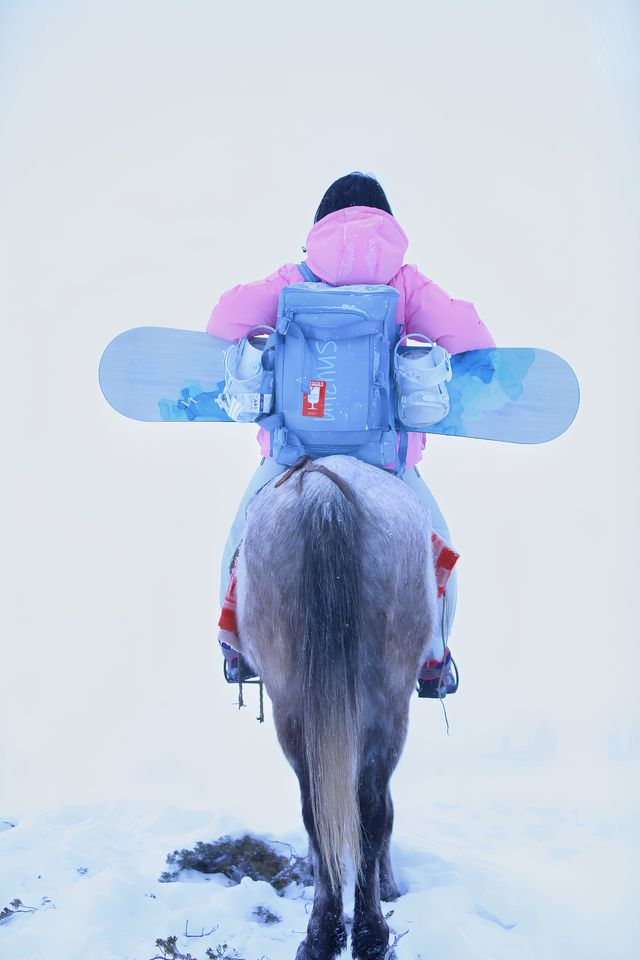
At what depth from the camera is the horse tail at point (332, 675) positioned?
1.49 m

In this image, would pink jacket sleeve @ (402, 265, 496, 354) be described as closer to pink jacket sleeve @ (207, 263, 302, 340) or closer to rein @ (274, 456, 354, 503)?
pink jacket sleeve @ (207, 263, 302, 340)

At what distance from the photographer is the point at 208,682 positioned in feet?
13.1

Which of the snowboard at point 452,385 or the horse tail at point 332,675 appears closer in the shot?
the horse tail at point 332,675

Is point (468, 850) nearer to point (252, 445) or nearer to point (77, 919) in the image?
point (77, 919)

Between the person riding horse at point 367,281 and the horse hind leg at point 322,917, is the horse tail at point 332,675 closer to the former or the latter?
the horse hind leg at point 322,917

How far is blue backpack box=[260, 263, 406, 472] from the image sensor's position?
1948 mm

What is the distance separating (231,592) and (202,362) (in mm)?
1035

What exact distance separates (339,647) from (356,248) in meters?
1.38

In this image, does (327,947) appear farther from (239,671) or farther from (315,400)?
(315,400)

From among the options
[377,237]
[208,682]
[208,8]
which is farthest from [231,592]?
[208,8]

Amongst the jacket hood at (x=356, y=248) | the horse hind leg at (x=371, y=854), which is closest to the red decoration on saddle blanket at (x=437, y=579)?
the horse hind leg at (x=371, y=854)

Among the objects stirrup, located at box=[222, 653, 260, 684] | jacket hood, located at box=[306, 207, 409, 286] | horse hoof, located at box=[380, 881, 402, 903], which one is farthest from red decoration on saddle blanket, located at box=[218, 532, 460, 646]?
horse hoof, located at box=[380, 881, 402, 903]

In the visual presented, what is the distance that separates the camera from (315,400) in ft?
6.47

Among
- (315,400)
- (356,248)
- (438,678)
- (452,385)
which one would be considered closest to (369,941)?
(438,678)
